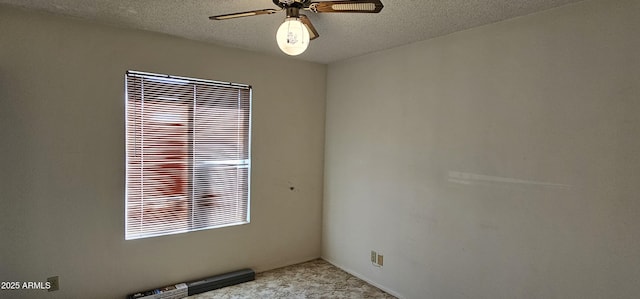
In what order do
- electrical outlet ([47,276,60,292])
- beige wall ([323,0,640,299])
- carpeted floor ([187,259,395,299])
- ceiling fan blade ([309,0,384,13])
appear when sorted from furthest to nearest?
carpeted floor ([187,259,395,299]), electrical outlet ([47,276,60,292]), beige wall ([323,0,640,299]), ceiling fan blade ([309,0,384,13])

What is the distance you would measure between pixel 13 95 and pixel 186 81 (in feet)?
4.04

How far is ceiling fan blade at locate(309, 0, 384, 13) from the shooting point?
67.3 inches

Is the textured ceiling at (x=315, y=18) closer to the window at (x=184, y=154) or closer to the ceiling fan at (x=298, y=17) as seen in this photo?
the ceiling fan at (x=298, y=17)

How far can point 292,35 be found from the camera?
5.85ft

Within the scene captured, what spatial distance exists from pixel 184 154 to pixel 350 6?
2172 mm

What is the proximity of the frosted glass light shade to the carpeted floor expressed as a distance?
7.60ft

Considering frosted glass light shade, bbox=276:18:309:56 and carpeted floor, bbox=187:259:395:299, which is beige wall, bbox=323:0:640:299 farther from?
frosted glass light shade, bbox=276:18:309:56

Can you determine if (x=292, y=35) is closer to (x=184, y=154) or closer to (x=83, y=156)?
(x=184, y=154)

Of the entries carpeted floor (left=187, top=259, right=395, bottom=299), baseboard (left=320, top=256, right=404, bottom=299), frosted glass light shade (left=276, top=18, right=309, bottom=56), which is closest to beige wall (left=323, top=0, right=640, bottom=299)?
baseboard (left=320, top=256, right=404, bottom=299)

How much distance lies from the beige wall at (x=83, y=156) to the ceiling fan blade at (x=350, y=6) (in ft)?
5.82

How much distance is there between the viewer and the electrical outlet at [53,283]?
2.65m

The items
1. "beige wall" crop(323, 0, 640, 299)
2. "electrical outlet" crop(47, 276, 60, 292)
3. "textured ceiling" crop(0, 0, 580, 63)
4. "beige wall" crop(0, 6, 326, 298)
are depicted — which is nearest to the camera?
"beige wall" crop(323, 0, 640, 299)

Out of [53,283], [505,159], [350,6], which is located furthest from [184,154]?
[505,159]

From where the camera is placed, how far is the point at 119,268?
2.91 meters
